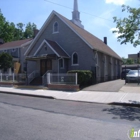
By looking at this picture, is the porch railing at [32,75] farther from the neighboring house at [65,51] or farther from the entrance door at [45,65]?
the entrance door at [45,65]

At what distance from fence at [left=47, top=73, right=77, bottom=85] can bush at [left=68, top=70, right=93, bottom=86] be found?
662 mm

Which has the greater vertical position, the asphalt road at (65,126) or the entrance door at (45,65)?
the entrance door at (45,65)

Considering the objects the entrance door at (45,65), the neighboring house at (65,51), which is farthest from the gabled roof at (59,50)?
the entrance door at (45,65)

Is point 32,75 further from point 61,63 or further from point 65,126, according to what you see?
point 65,126

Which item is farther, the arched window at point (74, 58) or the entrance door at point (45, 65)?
the entrance door at point (45, 65)

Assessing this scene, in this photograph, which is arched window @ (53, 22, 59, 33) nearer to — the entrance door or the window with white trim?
the entrance door

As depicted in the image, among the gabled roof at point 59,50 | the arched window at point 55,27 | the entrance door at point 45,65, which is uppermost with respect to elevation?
the arched window at point 55,27

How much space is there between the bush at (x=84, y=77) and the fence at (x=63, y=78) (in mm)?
662

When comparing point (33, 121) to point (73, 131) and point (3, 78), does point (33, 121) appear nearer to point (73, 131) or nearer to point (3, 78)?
point (73, 131)

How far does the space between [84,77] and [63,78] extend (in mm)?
1978

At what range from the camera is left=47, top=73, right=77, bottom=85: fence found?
1673 cm

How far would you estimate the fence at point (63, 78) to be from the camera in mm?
16734

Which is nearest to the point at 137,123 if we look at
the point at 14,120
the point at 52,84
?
the point at 14,120

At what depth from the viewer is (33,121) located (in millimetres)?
6926
